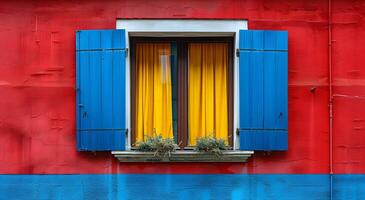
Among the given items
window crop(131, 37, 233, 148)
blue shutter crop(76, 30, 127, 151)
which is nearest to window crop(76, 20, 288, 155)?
blue shutter crop(76, 30, 127, 151)

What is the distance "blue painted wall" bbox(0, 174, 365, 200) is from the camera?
7.17 metres

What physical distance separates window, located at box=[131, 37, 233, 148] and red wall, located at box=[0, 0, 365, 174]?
0.42m

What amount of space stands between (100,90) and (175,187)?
1.50 m

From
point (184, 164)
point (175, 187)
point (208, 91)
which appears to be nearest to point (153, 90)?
point (208, 91)

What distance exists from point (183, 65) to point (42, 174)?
2.21 meters

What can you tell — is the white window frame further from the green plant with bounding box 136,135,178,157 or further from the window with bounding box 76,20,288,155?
the green plant with bounding box 136,135,178,157

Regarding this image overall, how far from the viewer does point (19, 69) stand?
23.7 feet

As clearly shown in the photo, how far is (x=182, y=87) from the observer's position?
24.4ft

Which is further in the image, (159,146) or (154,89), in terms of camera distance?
(154,89)

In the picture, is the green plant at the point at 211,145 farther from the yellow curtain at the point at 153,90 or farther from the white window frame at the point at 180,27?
the yellow curtain at the point at 153,90

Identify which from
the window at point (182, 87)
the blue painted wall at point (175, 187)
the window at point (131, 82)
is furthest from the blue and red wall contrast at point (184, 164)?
the window at point (182, 87)

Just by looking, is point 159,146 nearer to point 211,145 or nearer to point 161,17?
point 211,145

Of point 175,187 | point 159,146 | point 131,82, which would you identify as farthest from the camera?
point 131,82

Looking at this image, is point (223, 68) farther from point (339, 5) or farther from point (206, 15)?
point (339, 5)
